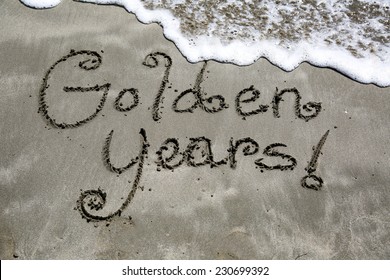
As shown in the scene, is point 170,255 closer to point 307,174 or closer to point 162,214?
point 162,214

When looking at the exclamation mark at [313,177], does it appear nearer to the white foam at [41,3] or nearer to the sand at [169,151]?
the sand at [169,151]

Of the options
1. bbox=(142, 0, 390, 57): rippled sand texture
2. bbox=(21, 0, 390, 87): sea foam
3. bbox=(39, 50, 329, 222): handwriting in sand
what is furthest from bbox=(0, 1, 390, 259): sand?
bbox=(142, 0, 390, 57): rippled sand texture

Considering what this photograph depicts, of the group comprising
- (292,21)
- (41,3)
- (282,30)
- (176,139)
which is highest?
(292,21)

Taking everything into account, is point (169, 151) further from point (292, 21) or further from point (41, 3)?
point (41, 3)

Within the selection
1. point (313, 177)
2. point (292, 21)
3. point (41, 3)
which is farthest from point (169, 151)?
point (41, 3)

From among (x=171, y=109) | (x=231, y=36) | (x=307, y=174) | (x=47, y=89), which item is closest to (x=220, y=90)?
(x=171, y=109)

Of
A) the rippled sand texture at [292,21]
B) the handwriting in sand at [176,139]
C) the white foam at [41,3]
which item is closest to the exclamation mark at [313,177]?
the handwriting in sand at [176,139]
